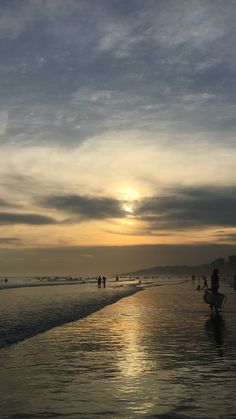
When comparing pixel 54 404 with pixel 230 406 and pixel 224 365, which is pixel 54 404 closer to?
pixel 230 406

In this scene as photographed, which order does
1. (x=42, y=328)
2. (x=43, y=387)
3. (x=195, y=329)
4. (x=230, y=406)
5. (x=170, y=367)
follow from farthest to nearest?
1. (x=42, y=328)
2. (x=195, y=329)
3. (x=170, y=367)
4. (x=43, y=387)
5. (x=230, y=406)

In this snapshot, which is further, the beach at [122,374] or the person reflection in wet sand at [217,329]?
the person reflection in wet sand at [217,329]

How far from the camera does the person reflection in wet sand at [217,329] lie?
1576cm

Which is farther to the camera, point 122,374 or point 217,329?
point 217,329

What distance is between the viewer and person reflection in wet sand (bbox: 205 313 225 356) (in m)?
15.8

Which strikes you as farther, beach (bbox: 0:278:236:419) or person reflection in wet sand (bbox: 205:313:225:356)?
person reflection in wet sand (bbox: 205:313:225:356)

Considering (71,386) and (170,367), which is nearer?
(71,386)

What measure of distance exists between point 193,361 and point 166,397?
3840 millimetres

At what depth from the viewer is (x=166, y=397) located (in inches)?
368

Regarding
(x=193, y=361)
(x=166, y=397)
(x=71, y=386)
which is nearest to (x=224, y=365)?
(x=193, y=361)

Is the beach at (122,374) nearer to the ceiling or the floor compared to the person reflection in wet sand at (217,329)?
nearer to the floor

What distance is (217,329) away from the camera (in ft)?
66.3

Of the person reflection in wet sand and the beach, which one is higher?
the person reflection in wet sand

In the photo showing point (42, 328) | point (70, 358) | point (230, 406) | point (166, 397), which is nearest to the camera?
point (230, 406)
